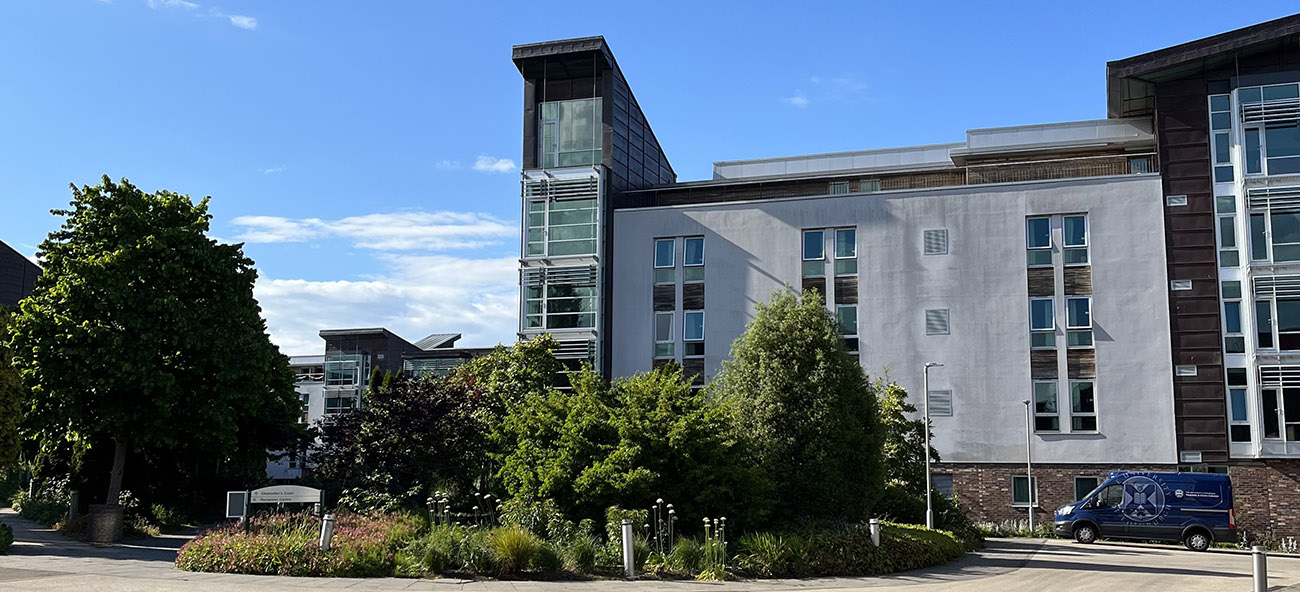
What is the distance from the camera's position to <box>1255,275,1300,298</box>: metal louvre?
37.1 meters

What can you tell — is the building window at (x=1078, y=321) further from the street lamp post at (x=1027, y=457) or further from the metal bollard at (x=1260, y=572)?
the metal bollard at (x=1260, y=572)

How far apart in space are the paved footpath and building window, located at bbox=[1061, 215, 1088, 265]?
13.8m

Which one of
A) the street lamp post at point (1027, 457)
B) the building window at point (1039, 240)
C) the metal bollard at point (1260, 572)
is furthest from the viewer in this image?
the building window at point (1039, 240)

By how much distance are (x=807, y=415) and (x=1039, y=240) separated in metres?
21.8

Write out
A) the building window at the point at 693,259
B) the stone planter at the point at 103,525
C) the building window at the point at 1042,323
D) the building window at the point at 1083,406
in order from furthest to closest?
the building window at the point at 693,259 < the building window at the point at 1042,323 < the building window at the point at 1083,406 < the stone planter at the point at 103,525

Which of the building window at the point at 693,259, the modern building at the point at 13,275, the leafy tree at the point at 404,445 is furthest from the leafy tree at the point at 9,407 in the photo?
the modern building at the point at 13,275

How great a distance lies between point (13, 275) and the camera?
2373 inches

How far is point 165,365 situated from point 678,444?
1495cm

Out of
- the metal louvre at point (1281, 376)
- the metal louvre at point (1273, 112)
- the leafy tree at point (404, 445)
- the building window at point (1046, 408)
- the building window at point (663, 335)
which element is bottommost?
the leafy tree at point (404, 445)

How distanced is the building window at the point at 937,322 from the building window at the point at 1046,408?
4.05 meters

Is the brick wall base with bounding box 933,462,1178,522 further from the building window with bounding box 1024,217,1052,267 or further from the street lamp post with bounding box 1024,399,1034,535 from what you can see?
the building window with bounding box 1024,217,1052,267

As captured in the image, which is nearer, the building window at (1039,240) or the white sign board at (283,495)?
the white sign board at (283,495)

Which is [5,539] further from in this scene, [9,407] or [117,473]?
[117,473]

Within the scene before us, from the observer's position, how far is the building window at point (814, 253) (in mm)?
43719
